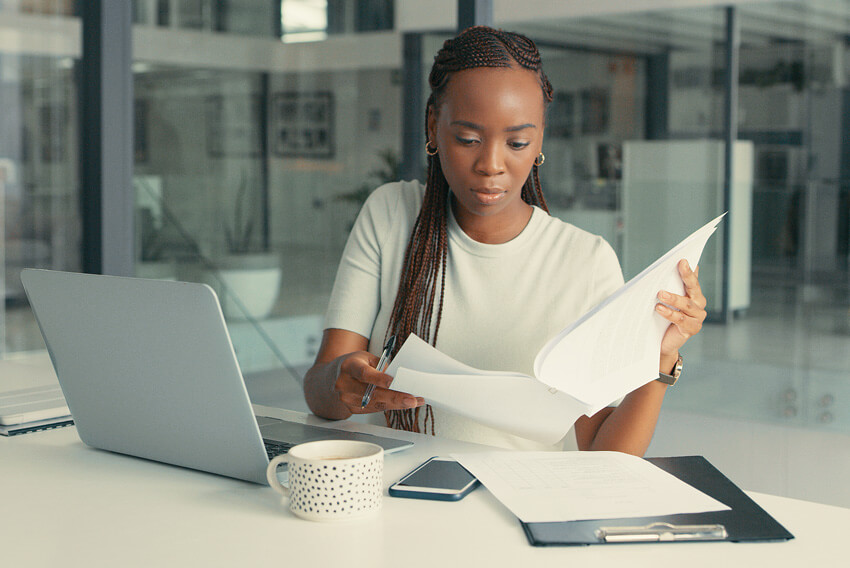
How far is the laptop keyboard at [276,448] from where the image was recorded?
4.13 ft

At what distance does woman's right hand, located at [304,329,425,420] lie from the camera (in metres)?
1.31

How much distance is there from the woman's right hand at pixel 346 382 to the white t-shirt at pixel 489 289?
0.03 meters

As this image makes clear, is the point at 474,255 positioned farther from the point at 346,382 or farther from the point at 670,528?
the point at 670,528

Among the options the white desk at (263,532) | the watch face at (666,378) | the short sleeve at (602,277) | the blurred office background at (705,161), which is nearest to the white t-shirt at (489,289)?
the short sleeve at (602,277)

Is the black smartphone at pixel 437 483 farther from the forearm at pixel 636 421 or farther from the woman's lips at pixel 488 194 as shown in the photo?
the woman's lips at pixel 488 194

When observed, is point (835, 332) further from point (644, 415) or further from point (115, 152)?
point (115, 152)

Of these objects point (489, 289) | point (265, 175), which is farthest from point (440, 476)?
point (265, 175)

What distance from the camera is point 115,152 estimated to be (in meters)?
3.08

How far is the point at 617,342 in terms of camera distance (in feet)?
4.00

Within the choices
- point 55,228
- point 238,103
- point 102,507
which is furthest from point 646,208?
point 55,228

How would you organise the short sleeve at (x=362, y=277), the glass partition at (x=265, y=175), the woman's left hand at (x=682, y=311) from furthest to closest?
the glass partition at (x=265, y=175)
the short sleeve at (x=362, y=277)
the woman's left hand at (x=682, y=311)

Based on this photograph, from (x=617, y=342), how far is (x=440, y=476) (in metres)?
0.30

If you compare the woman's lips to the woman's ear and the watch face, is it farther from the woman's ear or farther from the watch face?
the watch face

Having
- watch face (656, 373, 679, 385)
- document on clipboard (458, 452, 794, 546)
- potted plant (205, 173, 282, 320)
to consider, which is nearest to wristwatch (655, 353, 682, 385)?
watch face (656, 373, 679, 385)
